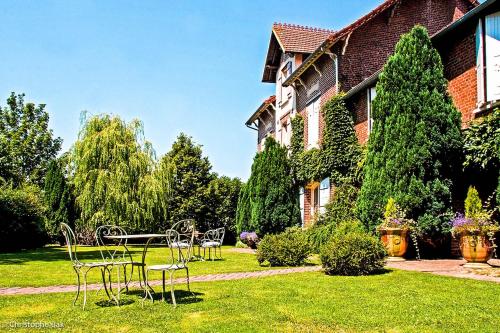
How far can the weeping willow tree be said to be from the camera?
2325 centimetres

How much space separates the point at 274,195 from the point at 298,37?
26.7 ft

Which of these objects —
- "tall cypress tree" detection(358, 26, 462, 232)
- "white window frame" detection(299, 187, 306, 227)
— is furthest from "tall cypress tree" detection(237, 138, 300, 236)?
"tall cypress tree" detection(358, 26, 462, 232)

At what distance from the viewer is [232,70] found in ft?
54.1

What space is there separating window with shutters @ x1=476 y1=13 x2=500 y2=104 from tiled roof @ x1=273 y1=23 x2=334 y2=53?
11361mm

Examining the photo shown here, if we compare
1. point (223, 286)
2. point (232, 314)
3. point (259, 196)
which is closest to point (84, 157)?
point (259, 196)

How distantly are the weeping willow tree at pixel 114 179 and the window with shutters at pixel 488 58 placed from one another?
653 inches

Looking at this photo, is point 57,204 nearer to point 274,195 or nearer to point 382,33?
point 274,195

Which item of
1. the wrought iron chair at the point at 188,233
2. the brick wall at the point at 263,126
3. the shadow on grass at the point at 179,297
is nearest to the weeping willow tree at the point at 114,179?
the brick wall at the point at 263,126

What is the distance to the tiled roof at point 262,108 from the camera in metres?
26.5

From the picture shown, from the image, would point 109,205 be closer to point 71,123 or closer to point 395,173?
point 71,123

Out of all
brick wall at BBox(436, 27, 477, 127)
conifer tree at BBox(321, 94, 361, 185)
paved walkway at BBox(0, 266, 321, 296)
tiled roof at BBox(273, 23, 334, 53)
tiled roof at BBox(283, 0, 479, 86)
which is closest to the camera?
paved walkway at BBox(0, 266, 321, 296)

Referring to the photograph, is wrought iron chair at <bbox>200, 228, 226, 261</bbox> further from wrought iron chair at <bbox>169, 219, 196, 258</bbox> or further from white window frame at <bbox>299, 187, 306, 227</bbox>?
white window frame at <bbox>299, 187, 306, 227</bbox>

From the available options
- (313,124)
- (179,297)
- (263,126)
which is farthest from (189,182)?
(179,297)

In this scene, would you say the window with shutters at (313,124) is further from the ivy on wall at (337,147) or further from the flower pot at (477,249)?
the flower pot at (477,249)
